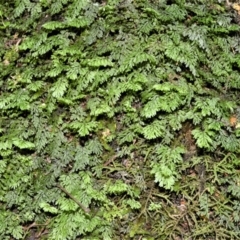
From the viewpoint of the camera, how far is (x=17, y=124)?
2654 millimetres

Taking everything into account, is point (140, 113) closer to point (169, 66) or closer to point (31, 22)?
point (169, 66)

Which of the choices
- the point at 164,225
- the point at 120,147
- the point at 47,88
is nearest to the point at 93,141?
the point at 120,147

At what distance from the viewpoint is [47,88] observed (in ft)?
8.84

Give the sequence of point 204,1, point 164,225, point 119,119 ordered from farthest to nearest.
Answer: point 204,1 < point 119,119 < point 164,225

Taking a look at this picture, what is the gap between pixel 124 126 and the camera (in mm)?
2592

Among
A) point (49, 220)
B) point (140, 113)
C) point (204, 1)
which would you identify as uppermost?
point (204, 1)

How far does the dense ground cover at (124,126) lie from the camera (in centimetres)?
245

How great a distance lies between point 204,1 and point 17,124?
5.55 ft

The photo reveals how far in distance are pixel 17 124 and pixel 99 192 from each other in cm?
78

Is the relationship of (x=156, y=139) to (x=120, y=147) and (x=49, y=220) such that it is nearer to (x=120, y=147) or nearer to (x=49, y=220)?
(x=120, y=147)

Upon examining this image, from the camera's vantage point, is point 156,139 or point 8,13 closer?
point 156,139

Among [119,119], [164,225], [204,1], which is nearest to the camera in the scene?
[164,225]

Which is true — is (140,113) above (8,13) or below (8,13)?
below

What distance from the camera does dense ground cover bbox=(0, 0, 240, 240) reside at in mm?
2447
